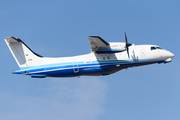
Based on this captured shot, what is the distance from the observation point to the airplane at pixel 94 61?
26.8 meters

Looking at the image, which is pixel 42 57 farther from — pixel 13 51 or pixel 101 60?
pixel 101 60

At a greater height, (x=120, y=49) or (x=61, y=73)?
(x=120, y=49)

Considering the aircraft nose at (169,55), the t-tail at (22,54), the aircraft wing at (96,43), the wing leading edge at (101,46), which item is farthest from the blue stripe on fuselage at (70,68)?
the aircraft nose at (169,55)

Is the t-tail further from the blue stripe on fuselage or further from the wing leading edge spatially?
the wing leading edge

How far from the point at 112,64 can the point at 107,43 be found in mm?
2329

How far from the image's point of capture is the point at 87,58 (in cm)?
2720

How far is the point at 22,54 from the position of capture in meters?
28.1

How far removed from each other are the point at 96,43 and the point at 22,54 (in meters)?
7.96

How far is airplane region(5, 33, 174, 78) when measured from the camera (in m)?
26.8

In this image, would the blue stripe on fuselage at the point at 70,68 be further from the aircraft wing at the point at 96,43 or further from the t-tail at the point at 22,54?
the aircraft wing at the point at 96,43

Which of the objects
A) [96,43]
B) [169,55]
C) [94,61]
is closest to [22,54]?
[94,61]

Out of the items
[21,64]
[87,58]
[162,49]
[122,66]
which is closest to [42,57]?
[21,64]

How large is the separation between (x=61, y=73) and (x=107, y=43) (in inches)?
215

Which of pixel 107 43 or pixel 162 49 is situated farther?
pixel 162 49
